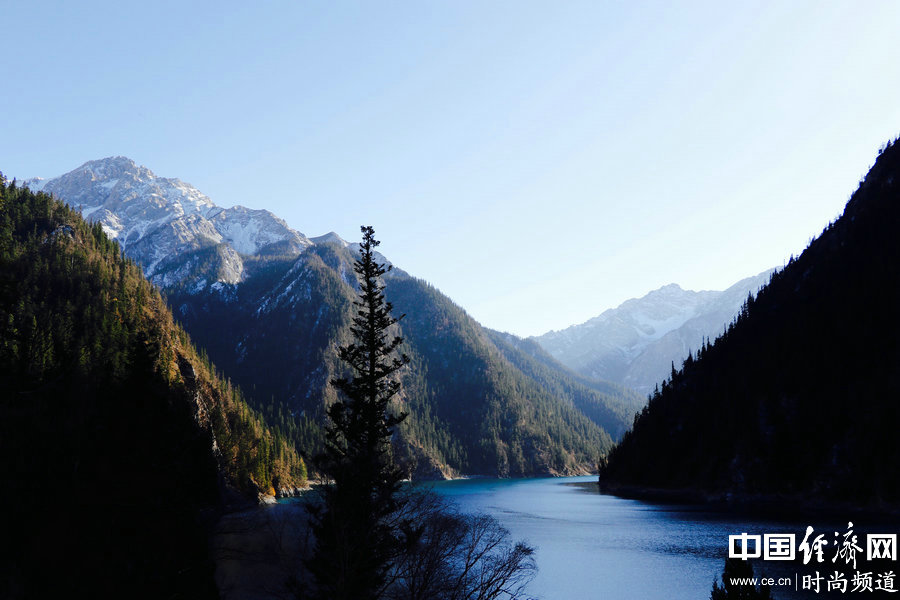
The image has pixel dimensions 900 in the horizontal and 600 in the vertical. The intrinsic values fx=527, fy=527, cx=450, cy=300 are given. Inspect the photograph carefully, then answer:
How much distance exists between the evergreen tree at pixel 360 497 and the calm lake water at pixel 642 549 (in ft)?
92.6

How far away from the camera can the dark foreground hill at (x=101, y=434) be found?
34938mm

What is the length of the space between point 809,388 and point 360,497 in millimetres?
135439

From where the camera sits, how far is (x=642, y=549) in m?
72.4

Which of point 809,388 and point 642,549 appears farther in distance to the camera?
point 809,388

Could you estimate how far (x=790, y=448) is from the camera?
12438cm

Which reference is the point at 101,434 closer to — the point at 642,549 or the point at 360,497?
the point at 360,497

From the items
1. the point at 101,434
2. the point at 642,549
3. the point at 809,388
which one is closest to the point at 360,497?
the point at 101,434

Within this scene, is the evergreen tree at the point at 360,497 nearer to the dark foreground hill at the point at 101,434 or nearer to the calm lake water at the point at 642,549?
the dark foreground hill at the point at 101,434

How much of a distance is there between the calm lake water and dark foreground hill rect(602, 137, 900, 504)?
2133 cm

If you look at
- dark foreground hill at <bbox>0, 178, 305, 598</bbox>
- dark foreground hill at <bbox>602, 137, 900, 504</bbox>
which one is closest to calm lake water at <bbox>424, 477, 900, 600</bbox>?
dark foreground hill at <bbox>602, 137, 900, 504</bbox>

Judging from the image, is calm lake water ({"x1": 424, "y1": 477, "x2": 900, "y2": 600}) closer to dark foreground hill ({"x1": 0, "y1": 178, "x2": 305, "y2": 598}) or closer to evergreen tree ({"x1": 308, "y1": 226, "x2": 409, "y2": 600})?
evergreen tree ({"x1": 308, "y1": 226, "x2": 409, "y2": 600})

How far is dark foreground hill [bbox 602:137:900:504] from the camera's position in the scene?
358ft

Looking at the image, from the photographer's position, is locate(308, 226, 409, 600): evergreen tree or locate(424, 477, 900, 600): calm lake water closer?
locate(308, 226, 409, 600): evergreen tree

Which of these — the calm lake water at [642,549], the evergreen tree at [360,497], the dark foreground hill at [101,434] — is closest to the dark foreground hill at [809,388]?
the calm lake water at [642,549]
